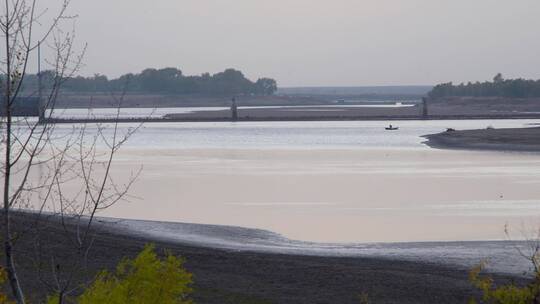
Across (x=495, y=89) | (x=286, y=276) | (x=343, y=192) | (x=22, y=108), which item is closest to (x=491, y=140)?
(x=343, y=192)

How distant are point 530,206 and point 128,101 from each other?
154 metres

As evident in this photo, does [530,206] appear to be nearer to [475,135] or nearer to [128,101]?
[475,135]

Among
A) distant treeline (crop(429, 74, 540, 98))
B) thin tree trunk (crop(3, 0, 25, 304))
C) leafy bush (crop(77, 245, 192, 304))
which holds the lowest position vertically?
distant treeline (crop(429, 74, 540, 98))

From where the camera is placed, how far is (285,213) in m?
26.8

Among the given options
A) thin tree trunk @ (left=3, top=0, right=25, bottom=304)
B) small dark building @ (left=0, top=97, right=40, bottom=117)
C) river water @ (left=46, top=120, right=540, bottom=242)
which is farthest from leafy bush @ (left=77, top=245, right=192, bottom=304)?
river water @ (left=46, top=120, right=540, bottom=242)

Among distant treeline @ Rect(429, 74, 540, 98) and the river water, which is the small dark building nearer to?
the river water

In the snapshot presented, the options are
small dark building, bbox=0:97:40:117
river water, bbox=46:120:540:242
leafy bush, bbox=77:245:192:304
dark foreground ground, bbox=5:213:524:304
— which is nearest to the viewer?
leafy bush, bbox=77:245:192:304

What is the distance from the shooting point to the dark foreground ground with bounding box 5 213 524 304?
14.8m

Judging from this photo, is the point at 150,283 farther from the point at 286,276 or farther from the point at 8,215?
the point at 286,276

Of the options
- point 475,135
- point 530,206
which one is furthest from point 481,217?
point 475,135

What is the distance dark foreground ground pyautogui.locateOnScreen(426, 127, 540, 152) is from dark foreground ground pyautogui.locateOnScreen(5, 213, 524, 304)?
127ft

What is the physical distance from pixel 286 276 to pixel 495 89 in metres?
165

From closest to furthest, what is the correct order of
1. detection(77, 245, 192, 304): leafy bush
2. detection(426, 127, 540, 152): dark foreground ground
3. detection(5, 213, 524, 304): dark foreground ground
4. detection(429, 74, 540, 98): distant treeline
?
1. detection(77, 245, 192, 304): leafy bush
2. detection(5, 213, 524, 304): dark foreground ground
3. detection(426, 127, 540, 152): dark foreground ground
4. detection(429, 74, 540, 98): distant treeline

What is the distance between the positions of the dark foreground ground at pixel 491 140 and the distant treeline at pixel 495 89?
97243mm
